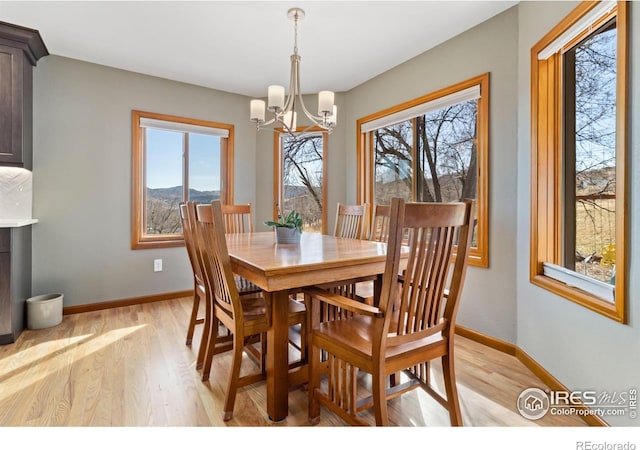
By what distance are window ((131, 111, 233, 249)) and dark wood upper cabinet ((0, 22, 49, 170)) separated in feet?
2.97

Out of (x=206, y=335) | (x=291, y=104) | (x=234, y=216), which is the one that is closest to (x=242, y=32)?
(x=291, y=104)

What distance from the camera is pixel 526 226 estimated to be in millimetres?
2164

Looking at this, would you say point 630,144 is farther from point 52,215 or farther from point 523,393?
point 52,215

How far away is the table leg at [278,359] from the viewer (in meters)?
1.58

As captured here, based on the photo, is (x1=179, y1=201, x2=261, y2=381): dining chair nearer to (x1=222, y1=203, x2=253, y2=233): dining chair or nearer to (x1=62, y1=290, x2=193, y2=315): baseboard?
(x1=222, y1=203, x2=253, y2=233): dining chair

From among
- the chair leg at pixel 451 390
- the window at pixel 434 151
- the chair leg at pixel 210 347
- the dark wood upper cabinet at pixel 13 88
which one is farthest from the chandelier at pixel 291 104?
the dark wood upper cabinet at pixel 13 88

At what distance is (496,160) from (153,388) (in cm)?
274

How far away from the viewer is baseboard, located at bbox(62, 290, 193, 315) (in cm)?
314

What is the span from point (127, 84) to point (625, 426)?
446 cm

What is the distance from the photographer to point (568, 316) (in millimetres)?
1747

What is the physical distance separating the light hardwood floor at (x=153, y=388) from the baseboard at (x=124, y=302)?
17.4 inches

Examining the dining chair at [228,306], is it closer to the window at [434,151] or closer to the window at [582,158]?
the window at [582,158]

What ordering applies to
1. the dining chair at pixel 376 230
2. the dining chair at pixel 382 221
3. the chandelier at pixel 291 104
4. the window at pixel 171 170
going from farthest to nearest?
the window at pixel 171 170, the dining chair at pixel 382 221, the dining chair at pixel 376 230, the chandelier at pixel 291 104

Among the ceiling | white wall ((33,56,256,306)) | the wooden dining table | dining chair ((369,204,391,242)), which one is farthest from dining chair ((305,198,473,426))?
white wall ((33,56,256,306))
